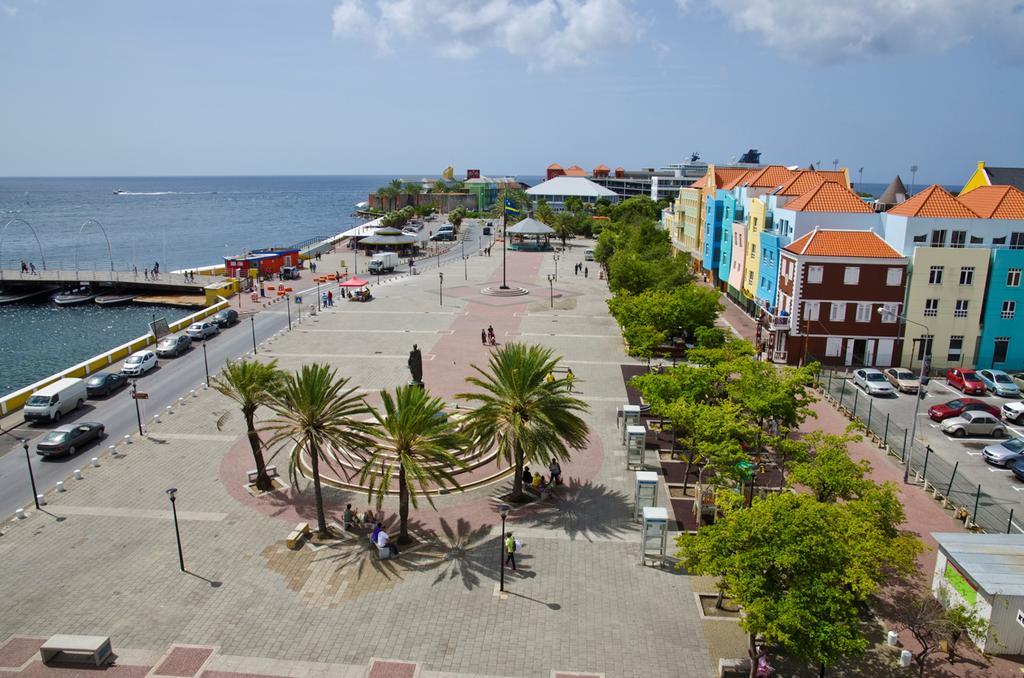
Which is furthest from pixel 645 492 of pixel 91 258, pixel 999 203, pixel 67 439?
pixel 91 258

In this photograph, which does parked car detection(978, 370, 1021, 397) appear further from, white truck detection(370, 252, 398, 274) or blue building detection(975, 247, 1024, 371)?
white truck detection(370, 252, 398, 274)

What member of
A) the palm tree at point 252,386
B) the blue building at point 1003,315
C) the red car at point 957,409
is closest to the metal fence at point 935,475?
the red car at point 957,409

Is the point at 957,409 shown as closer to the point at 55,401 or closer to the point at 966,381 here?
the point at 966,381

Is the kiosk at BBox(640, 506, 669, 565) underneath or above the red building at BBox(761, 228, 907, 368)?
underneath

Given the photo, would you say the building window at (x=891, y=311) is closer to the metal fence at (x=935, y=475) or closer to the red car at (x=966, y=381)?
the red car at (x=966, y=381)

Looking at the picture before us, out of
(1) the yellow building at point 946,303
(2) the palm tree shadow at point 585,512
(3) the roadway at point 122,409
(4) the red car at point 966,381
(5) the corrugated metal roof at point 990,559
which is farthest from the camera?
(1) the yellow building at point 946,303

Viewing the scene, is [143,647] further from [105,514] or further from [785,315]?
[785,315]

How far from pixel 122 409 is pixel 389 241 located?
62061 millimetres

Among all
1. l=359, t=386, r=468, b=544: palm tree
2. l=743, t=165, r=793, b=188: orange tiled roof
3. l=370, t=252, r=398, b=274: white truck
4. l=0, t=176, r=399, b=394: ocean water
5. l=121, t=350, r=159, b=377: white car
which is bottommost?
l=0, t=176, r=399, b=394: ocean water

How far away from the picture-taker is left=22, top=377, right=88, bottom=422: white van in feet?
116

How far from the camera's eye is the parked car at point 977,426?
35656 millimetres

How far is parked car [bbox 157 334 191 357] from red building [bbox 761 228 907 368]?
139 ft

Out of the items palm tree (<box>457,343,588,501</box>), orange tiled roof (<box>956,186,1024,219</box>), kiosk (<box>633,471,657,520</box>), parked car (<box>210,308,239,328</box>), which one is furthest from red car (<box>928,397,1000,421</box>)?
parked car (<box>210,308,239,328</box>)

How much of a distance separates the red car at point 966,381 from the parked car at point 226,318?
54.2 meters
